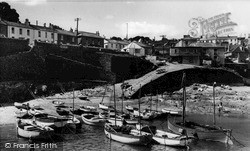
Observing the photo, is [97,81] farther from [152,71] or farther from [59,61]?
[152,71]

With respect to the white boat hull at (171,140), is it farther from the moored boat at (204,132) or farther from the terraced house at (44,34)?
the terraced house at (44,34)

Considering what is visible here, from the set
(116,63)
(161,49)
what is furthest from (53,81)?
(161,49)

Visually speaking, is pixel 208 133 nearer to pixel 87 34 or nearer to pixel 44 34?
pixel 44 34

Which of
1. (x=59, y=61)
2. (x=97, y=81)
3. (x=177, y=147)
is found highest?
(x=59, y=61)

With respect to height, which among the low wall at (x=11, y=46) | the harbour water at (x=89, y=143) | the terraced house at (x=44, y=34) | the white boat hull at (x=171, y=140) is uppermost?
the terraced house at (x=44, y=34)

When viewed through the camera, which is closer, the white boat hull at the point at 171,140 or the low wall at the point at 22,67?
the white boat hull at the point at 171,140

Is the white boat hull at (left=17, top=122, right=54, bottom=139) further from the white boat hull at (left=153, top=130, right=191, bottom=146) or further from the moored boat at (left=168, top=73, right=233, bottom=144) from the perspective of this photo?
the moored boat at (left=168, top=73, right=233, bottom=144)

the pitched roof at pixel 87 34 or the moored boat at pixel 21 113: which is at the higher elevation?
the pitched roof at pixel 87 34

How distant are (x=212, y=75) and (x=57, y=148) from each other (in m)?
53.9

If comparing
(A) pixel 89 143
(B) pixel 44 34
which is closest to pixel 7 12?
(B) pixel 44 34

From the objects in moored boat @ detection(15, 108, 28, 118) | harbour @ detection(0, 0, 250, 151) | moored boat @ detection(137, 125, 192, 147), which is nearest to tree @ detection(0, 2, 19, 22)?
harbour @ detection(0, 0, 250, 151)

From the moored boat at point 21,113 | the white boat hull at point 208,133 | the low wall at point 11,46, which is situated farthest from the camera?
the low wall at point 11,46

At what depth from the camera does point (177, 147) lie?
33.8m

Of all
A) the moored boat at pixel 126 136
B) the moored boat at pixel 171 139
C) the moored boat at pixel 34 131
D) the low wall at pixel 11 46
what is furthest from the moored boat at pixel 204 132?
the low wall at pixel 11 46
